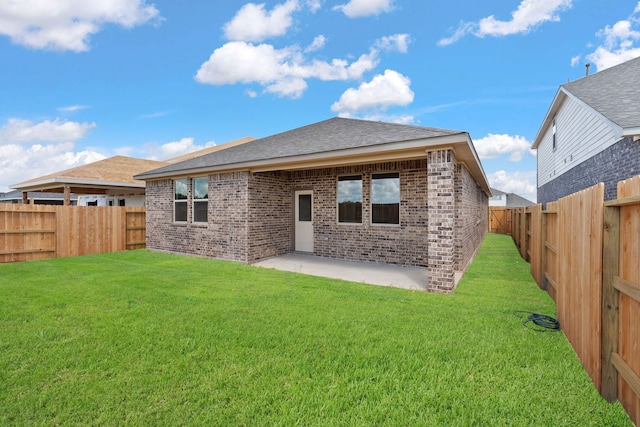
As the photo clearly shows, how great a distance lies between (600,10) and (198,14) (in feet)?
Result: 45.8

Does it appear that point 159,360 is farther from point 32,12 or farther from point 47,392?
point 32,12

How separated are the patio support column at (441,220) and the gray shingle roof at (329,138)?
588mm

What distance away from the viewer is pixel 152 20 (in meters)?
10.8

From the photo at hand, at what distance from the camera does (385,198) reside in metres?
9.06

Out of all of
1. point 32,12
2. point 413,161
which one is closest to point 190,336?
point 413,161

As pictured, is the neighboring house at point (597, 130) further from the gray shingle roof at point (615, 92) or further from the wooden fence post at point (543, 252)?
the wooden fence post at point (543, 252)

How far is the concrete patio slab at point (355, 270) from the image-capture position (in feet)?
22.9

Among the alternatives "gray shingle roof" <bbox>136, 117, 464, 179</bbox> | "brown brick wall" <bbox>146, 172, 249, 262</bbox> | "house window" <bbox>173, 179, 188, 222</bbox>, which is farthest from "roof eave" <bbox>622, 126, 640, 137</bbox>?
"house window" <bbox>173, 179, 188, 222</bbox>

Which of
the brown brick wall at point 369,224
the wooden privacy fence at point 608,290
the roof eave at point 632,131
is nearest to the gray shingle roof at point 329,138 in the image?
the brown brick wall at point 369,224

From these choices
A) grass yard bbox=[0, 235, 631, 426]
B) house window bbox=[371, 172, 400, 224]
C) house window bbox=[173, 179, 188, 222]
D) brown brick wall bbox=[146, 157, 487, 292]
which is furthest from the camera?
house window bbox=[173, 179, 188, 222]

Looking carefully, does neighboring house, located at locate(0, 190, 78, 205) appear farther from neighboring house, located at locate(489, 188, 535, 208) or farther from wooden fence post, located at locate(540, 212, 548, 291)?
neighboring house, located at locate(489, 188, 535, 208)

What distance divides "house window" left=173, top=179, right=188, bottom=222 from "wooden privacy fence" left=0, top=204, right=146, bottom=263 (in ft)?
8.87

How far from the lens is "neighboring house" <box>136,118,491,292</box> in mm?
7434

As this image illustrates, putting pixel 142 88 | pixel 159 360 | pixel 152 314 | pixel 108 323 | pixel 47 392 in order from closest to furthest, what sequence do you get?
pixel 47 392
pixel 159 360
pixel 108 323
pixel 152 314
pixel 142 88
